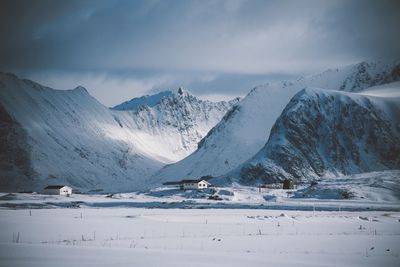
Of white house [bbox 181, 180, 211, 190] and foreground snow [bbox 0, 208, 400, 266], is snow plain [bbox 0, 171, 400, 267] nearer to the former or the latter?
foreground snow [bbox 0, 208, 400, 266]

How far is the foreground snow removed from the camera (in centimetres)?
2684

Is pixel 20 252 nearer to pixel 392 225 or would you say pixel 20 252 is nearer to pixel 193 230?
pixel 193 230

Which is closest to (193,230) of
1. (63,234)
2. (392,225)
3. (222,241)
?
(222,241)

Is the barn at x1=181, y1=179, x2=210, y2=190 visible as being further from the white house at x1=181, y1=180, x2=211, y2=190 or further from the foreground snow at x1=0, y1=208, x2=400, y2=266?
the foreground snow at x1=0, y1=208, x2=400, y2=266

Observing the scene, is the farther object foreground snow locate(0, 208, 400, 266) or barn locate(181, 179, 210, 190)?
barn locate(181, 179, 210, 190)

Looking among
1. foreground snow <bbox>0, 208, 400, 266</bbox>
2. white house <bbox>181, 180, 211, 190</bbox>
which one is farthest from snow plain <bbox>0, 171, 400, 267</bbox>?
white house <bbox>181, 180, 211, 190</bbox>


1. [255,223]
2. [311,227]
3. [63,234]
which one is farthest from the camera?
[255,223]

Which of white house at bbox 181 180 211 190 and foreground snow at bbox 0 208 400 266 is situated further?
white house at bbox 181 180 211 190

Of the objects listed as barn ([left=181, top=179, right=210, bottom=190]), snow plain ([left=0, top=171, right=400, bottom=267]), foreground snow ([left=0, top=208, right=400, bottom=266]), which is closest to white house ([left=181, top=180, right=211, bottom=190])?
barn ([left=181, top=179, right=210, bottom=190])

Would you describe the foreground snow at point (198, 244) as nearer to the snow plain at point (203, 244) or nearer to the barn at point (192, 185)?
the snow plain at point (203, 244)

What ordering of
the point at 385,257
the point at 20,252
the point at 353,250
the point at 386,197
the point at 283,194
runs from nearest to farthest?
the point at 20,252, the point at 385,257, the point at 353,250, the point at 386,197, the point at 283,194

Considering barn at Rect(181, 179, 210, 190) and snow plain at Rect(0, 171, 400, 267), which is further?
barn at Rect(181, 179, 210, 190)

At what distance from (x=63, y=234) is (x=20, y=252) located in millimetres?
12095

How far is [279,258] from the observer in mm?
28750
